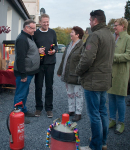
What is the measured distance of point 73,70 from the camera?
394 centimetres

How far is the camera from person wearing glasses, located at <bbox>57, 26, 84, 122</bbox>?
3.93m

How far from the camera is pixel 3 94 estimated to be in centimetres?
600

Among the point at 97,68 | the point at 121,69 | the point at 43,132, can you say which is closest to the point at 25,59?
the point at 43,132

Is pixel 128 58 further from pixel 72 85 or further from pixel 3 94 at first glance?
pixel 3 94

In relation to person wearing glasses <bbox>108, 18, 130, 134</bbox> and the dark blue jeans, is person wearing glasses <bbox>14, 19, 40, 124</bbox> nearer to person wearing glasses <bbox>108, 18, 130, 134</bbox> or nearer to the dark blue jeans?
the dark blue jeans

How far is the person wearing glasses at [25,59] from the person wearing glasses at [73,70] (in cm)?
63

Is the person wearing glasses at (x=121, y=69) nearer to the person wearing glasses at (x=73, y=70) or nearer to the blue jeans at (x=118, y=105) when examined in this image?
the blue jeans at (x=118, y=105)

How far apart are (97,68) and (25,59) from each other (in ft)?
5.60

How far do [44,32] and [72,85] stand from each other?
1305mm

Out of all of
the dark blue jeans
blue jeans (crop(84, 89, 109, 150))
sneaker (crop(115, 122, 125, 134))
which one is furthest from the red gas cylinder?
the dark blue jeans

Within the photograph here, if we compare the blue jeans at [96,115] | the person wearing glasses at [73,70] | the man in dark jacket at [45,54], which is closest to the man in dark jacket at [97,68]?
the blue jeans at [96,115]

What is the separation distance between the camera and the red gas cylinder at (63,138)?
2316 mm

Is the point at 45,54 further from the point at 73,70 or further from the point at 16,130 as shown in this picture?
the point at 16,130

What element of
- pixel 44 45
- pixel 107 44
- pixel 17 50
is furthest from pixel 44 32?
pixel 107 44
